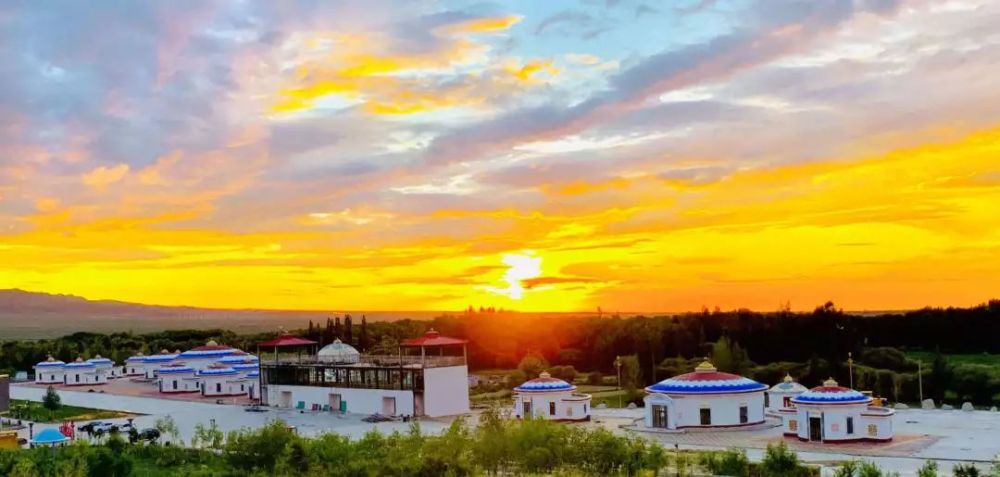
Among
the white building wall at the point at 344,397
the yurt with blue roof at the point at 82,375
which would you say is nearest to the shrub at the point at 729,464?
the white building wall at the point at 344,397

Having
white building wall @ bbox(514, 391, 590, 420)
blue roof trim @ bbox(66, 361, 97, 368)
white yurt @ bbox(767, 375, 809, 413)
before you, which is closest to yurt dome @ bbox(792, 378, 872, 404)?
white yurt @ bbox(767, 375, 809, 413)

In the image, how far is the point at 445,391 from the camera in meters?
42.9

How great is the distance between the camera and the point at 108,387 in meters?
62.9

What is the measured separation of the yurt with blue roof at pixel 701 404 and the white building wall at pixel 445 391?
950 cm

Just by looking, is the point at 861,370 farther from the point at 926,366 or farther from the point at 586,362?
the point at 586,362

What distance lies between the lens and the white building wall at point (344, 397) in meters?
42.8

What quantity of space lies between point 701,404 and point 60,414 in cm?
2928

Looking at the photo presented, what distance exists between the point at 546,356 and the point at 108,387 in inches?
1103

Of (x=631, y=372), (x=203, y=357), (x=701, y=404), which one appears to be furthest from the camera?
Answer: (x=203, y=357)

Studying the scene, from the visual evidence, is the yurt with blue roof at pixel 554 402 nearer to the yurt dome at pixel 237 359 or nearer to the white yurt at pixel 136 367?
the yurt dome at pixel 237 359

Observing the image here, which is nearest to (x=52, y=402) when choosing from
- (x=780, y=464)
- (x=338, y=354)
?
(x=338, y=354)

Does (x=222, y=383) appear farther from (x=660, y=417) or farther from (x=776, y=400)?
(x=776, y=400)

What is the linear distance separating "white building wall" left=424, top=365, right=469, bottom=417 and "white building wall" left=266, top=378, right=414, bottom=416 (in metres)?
0.81

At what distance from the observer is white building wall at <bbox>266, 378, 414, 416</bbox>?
42.8 metres
